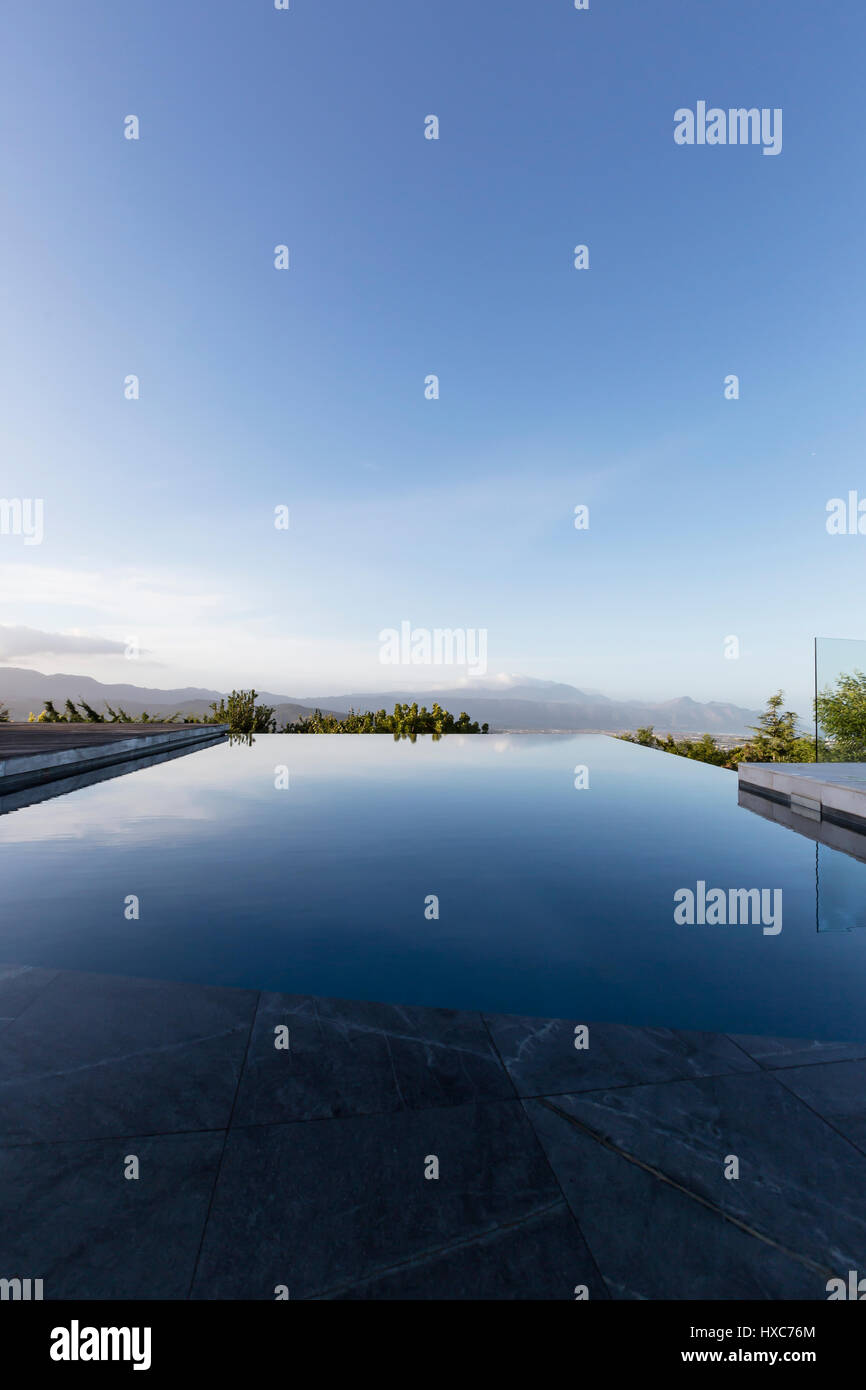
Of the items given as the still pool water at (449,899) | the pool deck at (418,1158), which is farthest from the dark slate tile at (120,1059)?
the still pool water at (449,899)

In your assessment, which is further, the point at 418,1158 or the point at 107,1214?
the point at 418,1158

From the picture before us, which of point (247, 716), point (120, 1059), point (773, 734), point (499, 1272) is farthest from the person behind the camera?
point (773, 734)

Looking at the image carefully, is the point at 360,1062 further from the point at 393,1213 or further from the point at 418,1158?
the point at 393,1213

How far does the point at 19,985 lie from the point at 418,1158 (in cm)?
209

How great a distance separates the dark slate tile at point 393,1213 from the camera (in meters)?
1.34

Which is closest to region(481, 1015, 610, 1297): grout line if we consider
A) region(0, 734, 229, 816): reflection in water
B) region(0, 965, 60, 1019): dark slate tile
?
region(0, 965, 60, 1019): dark slate tile

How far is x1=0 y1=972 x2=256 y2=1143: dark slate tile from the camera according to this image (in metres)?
1.83

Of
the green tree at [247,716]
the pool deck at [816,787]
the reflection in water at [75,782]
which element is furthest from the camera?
the green tree at [247,716]

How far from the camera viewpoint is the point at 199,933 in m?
3.55

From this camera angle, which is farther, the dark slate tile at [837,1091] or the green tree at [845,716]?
the green tree at [845,716]

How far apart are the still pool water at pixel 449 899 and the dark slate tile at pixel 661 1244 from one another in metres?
1.07

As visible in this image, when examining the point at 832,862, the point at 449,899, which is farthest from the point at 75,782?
the point at 832,862

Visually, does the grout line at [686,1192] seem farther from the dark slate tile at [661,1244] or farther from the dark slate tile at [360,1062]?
the dark slate tile at [360,1062]

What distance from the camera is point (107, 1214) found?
1505 mm
